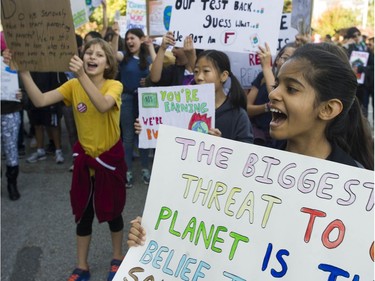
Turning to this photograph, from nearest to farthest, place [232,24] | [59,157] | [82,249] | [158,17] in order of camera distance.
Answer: [82,249], [232,24], [158,17], [59,157]

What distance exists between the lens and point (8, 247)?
138 inches

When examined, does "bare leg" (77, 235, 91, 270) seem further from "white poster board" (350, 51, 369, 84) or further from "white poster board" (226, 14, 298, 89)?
"white poster board" (350, 51, 369, 84)

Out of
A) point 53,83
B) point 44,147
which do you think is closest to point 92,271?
point 53,83

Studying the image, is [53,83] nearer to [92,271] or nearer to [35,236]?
[35,236]

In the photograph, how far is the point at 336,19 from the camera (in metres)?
26.3

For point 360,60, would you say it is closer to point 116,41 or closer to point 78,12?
point 116,41

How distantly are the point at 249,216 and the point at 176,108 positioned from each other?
4.85ft

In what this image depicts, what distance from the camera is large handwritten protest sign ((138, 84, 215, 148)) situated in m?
2.55

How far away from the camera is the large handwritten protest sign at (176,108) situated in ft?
8.36

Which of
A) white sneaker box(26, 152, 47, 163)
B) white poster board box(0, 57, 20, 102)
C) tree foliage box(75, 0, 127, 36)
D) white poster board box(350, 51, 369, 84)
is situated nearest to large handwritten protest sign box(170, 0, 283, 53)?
white poster board box(0, 57, 20, 102)

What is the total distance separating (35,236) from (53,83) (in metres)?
2.46

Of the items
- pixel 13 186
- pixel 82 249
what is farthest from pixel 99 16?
pixel 82 249

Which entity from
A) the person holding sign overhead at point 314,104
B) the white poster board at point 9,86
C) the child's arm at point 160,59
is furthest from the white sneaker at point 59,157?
the person holding sign overhead at point 314,104

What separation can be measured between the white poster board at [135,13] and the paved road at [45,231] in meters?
2.23
